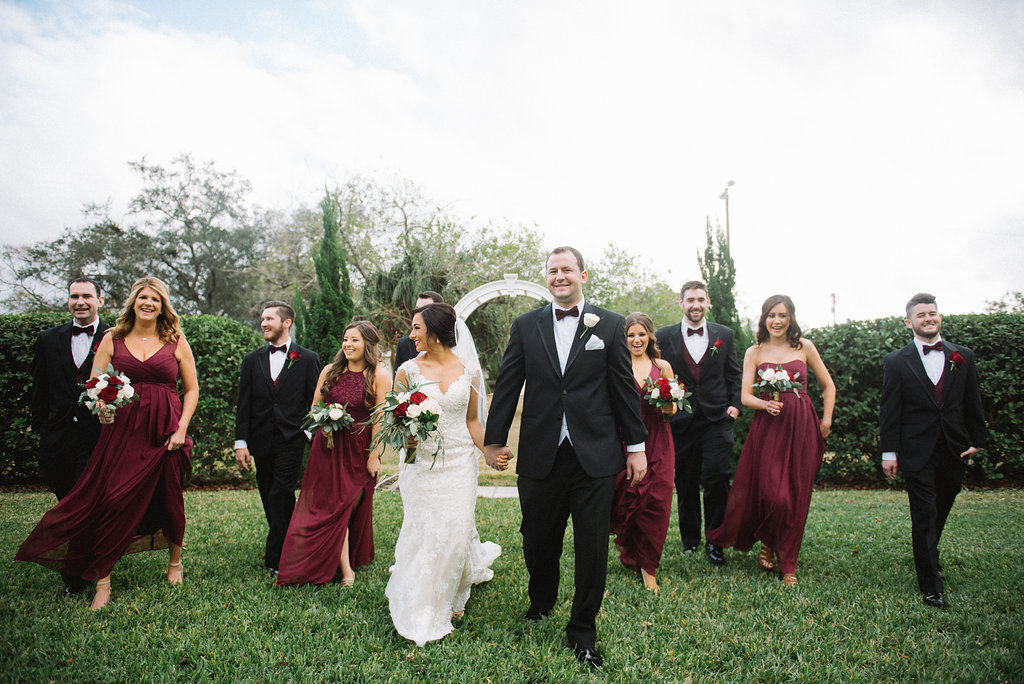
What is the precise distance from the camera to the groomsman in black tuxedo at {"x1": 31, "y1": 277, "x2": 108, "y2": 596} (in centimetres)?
483

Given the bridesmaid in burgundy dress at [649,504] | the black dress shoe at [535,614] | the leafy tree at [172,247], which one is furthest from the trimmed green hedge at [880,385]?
the leafy tree at [172,247]

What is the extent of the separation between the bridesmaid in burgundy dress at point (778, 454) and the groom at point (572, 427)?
2084mm

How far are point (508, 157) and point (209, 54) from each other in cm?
910

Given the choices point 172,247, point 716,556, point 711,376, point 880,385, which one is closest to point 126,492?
point 716,556

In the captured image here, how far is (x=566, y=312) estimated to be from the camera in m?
3.74

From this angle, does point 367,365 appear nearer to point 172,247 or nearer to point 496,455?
point 496,455

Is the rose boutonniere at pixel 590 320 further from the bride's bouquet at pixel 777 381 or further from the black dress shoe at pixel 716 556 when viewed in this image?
the black dress shoe at pixel 716 556

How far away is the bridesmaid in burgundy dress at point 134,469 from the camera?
13.9 ft

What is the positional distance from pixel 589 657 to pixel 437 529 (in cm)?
123

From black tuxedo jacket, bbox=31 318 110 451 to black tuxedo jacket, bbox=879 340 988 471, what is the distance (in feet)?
22.8

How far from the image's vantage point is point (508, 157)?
17.1m

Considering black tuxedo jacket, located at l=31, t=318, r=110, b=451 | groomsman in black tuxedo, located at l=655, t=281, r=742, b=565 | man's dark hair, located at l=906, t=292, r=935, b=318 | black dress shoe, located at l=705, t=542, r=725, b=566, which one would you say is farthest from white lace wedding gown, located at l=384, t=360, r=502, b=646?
man's dark hair, located at l=906, t=292, r=935, b=318

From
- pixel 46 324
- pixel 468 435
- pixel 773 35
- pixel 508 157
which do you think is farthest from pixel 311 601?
pixel 508 157

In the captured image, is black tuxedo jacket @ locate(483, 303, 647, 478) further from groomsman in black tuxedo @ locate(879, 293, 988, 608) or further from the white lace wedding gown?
groomsman in black tuxedo @ locate(879, 293, 988, 608)
